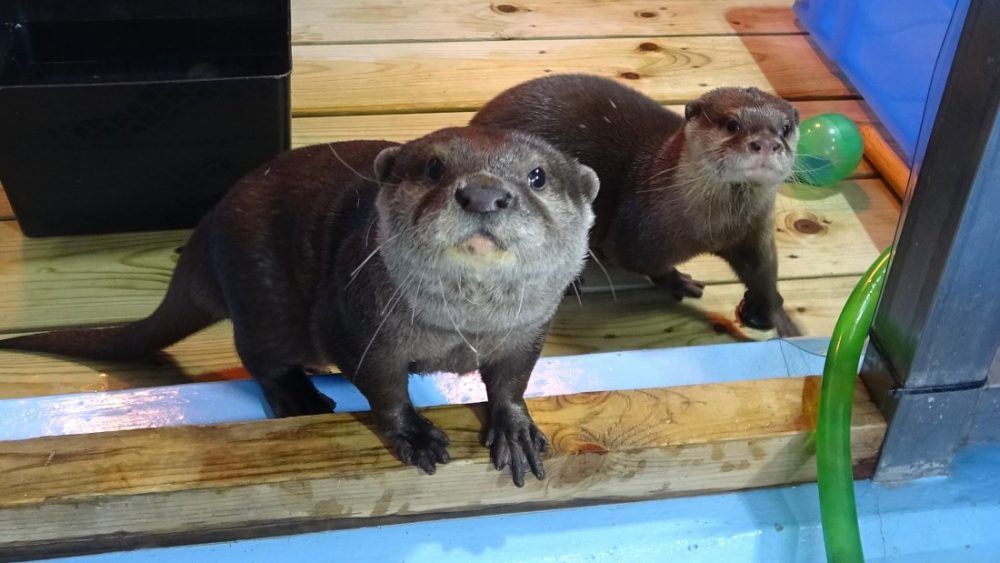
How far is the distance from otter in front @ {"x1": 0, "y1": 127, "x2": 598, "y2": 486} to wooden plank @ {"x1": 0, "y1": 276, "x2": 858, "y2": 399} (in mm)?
39

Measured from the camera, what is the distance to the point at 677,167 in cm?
189

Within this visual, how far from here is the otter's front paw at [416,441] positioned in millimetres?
1326

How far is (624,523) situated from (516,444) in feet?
0.67

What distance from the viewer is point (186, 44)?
214 cm

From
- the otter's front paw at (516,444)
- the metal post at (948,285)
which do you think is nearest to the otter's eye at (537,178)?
the otter's front paw at (516,444)

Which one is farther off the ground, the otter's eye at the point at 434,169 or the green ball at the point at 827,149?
the otter's eye at the point at 434,169

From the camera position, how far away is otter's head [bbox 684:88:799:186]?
1.72 meters

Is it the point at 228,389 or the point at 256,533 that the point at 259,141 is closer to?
the point at 228,389

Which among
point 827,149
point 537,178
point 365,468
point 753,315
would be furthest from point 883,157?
point 365,468

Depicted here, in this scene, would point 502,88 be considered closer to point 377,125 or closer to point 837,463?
point 377,125

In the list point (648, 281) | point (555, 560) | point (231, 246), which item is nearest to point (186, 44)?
point (231, 246)

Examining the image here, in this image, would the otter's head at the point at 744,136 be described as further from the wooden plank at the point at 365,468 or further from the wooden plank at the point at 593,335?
the wooden plank at the point at 365,468

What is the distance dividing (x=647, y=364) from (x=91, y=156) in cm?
107

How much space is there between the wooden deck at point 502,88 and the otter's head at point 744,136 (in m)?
0.29
